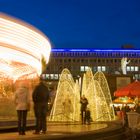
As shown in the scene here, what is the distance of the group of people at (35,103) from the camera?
13477mm

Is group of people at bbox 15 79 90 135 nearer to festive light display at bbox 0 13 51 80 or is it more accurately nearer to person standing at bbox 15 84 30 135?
person standing at bbox 15 84 30 135

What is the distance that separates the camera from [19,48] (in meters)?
17.1

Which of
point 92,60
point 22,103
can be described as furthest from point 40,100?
point 92,60

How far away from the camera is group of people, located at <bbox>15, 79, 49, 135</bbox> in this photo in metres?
13.5

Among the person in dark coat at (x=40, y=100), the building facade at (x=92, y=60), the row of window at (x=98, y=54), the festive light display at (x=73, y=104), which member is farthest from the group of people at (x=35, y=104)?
the row of window at (x=98, y=54)

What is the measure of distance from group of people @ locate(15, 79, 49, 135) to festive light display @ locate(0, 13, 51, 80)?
10.5 ft

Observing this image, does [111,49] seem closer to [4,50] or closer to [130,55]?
[130,55]

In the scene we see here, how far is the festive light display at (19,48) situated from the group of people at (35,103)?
126 inches

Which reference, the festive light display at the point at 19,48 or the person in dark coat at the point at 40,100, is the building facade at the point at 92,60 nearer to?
the festive light display at the point at 19,48

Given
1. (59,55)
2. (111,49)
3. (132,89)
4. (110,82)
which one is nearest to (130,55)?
(111,49)

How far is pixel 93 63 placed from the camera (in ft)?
511

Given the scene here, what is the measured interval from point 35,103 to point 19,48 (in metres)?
3.91

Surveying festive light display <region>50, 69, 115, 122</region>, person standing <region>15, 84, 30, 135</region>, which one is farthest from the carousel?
festive light display <region>50, 69, 115, 122</region>

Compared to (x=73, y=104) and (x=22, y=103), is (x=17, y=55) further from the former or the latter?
(x=73, y=104)
